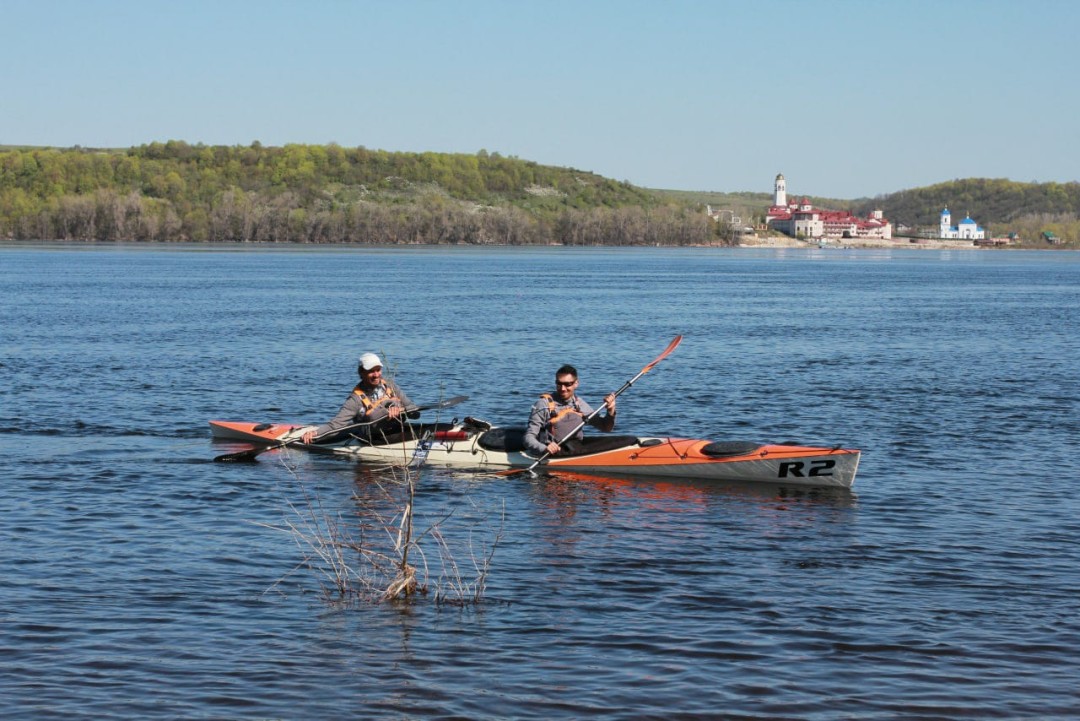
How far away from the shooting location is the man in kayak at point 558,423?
1717cm

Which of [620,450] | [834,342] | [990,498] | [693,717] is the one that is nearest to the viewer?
[693,717]

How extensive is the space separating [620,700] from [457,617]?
88.1 inches

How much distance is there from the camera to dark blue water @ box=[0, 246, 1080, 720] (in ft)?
30.5

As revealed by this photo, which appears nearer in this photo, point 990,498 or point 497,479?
point 990,498

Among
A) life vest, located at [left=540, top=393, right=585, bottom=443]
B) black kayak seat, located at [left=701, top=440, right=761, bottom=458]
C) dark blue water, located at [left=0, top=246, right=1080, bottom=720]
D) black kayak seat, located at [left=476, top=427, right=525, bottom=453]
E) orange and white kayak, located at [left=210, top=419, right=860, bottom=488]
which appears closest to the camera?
dark blue water, located at [left=0, top=246, right=1080, bottom=720]

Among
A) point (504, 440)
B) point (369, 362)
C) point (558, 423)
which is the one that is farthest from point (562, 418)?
point (369, 362)

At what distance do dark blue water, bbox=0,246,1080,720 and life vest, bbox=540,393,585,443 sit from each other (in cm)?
66

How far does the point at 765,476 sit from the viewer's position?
55.3 feet

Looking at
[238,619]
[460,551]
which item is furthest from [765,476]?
[238,619]

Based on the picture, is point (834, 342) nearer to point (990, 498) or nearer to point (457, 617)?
point (990, 498)

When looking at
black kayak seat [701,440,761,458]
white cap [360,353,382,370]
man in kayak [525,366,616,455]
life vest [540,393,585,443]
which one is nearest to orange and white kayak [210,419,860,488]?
black kayak seat [701,440,761,458]

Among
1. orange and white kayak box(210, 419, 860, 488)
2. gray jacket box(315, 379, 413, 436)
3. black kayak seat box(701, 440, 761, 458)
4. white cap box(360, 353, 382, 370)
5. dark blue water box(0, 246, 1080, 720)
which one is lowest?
dark blue water box(0, 246, 1080, 720)

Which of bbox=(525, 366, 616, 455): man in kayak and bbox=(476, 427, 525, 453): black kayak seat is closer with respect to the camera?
bbox=(525, 366, 616, 455): man in kayak

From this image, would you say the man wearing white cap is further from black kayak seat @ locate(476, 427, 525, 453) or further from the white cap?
black kayak seat @ locate(476, 427, 525, 453)
